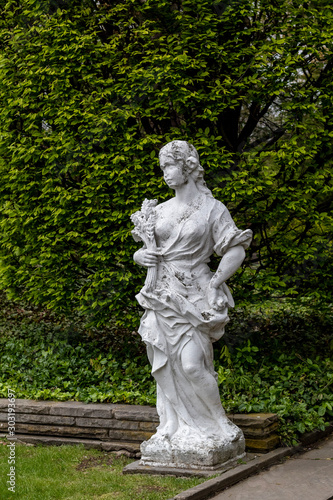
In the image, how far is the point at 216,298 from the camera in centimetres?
519

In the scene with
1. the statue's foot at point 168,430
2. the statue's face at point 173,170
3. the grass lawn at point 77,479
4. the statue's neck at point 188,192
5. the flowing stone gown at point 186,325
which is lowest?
the grass lawn at point 77,479

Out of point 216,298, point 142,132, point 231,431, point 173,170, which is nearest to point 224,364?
point 231,431

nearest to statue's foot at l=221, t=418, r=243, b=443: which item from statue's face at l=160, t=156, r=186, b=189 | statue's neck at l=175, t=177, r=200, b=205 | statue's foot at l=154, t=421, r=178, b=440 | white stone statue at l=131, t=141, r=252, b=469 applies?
white stone statue at l=131, t=141, r=252, b=469

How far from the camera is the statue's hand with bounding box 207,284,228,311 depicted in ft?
16.9

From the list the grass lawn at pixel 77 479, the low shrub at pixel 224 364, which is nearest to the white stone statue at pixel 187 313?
the grass lawn at pixel 77 479

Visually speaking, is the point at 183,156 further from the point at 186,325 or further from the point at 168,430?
the point at 168,430

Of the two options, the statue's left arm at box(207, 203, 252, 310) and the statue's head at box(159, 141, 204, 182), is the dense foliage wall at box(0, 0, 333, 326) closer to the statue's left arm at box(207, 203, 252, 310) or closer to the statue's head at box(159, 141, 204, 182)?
the statue's head at box(159, 141, 204, 182)

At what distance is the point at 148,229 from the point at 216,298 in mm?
734

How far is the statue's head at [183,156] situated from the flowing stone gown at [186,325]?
0.83 ft

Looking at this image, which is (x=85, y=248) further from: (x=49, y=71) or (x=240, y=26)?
(x=240, y=26)

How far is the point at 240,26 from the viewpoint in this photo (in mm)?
7840

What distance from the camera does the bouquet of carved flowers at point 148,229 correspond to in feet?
17.4

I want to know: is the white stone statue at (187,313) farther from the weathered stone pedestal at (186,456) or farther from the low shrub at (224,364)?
the low shrub at (224,364)

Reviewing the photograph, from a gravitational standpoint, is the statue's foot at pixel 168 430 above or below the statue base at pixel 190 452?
above
